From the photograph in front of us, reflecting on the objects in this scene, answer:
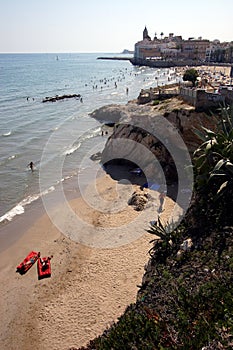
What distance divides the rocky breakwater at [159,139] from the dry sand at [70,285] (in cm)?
379

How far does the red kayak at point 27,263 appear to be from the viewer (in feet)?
46.0

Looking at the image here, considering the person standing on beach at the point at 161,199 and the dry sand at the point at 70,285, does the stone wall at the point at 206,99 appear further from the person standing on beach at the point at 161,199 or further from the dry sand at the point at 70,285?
the dry sand at the point at 70,285

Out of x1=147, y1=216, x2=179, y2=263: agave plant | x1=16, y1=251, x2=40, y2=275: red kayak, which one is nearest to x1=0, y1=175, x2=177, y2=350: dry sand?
x1=16, y1=251, x2=40, y2=275: red kayak

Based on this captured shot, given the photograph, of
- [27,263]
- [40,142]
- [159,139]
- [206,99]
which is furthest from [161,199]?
[40,142]

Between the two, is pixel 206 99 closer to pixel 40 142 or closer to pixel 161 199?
pixel 161 199

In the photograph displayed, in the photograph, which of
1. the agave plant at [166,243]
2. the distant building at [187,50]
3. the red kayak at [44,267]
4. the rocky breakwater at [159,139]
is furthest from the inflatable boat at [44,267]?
the distant building at [187,50]

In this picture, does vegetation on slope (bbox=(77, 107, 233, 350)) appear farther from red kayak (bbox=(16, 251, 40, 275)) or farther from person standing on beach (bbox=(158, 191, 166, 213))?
red kayak (bbox=(16, 251, 40, 275))

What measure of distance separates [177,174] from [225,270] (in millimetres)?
12593

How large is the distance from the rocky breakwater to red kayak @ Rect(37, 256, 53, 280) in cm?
968

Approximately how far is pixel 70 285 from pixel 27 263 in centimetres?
261

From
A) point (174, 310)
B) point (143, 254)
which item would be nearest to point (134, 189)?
point (143, 254)

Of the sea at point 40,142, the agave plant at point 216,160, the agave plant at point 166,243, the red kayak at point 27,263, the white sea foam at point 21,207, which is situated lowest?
the sea at point 40,142

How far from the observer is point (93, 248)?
15234 mm

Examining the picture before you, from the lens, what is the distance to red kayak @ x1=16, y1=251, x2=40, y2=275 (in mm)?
14031
